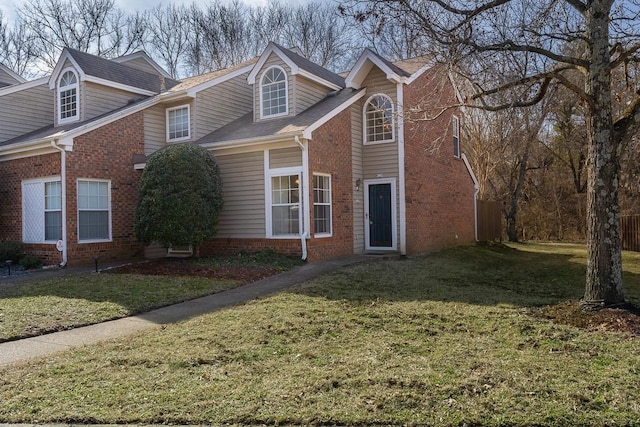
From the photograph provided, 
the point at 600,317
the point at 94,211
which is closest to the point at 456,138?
the point at 94,211

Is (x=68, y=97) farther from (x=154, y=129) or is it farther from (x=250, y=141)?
(x=250, y=141)

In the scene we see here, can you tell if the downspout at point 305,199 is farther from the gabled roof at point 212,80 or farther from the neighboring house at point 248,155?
the gabled roof at point 212,80

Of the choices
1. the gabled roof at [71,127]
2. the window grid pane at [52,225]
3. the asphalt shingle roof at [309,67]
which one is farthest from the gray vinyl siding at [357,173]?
the window grid pane at [52,225]

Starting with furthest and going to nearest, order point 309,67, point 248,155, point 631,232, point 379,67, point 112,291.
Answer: point 631,232 → point 309,67 → point 379,67 → point 248,155 → point 112,291

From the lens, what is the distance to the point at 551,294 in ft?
30.4

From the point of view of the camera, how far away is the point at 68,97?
16.5 meters

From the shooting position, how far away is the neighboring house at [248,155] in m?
13.6

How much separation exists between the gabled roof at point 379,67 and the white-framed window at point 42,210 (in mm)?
9070

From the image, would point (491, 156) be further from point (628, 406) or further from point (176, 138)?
point (628, 406)

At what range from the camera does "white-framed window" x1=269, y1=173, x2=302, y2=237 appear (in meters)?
13.5

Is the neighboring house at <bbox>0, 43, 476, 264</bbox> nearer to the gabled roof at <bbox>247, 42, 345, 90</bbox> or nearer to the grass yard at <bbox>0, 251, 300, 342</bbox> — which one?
the gabled roof at <bbox>247, 42, 345, 90</bbox>

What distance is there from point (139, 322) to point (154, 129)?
10278 millimetres

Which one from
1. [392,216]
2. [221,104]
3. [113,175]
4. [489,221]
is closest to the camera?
[113,175]

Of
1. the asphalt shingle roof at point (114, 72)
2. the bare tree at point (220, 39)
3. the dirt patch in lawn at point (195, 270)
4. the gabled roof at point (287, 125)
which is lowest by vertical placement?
the dirt patch in lawn at point (195, 270)
